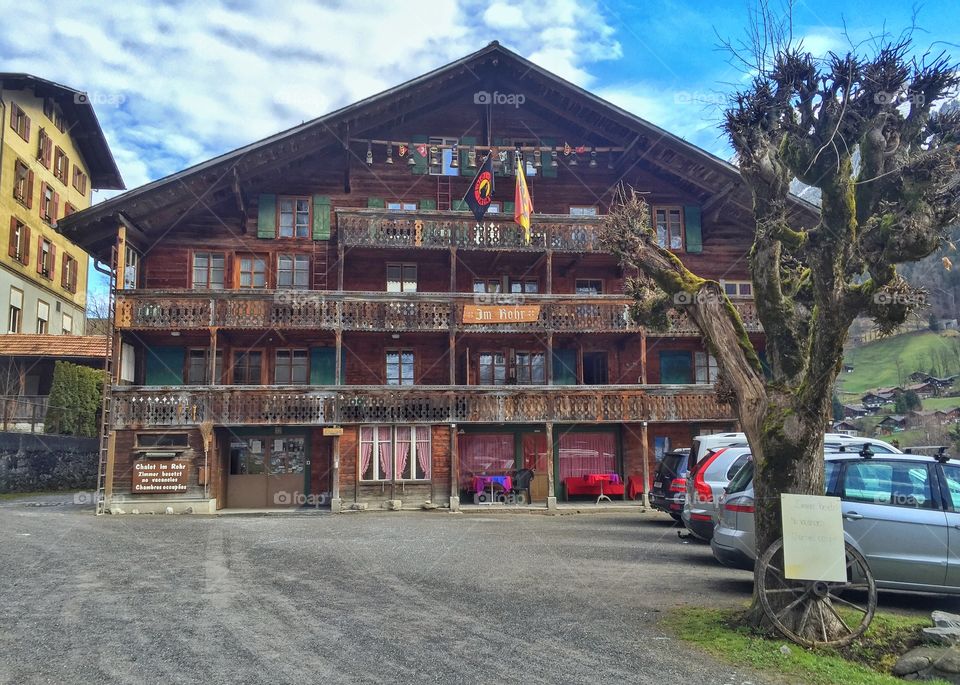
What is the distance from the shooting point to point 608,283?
26609mm

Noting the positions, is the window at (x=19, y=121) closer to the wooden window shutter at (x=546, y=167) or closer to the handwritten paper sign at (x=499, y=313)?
the wooden window shutter at (x=546, y=167)

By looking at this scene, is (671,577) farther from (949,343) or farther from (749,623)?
(949,343)

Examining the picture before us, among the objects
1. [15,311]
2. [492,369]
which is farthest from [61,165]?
[492,369]

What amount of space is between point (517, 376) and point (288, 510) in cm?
837

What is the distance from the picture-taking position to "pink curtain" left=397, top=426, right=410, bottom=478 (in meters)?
23.3

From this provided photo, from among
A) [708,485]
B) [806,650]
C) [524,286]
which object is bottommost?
[806,650]

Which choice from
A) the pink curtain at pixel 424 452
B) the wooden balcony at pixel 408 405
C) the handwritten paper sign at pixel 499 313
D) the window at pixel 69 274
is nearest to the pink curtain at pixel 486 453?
the pink curtain at pixel 424 452

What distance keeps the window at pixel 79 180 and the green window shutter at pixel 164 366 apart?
23074 mm

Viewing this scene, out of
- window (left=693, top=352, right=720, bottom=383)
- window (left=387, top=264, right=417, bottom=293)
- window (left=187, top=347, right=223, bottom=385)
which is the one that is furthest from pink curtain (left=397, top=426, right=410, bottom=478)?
window (left=693, top=352, right=720, bottom=383)

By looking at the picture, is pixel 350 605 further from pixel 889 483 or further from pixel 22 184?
pixel 22 184

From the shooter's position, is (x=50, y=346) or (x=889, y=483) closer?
(x=889, y=483)

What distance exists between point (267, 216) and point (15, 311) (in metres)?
18.2

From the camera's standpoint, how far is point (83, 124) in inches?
1614

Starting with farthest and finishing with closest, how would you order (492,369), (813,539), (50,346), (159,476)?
(50,346) < (492,369) < (159,476) < (813,539)
